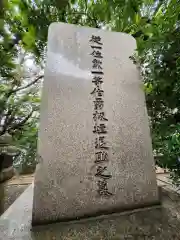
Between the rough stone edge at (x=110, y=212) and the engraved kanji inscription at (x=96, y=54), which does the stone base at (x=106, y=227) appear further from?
the engraved kanji inscription at (x=96, y=54)

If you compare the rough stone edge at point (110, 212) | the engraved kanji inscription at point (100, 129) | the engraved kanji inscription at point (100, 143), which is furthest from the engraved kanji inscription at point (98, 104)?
the rough stone edge at point (110, 212)

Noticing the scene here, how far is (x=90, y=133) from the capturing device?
1718mm

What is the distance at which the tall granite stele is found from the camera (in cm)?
154

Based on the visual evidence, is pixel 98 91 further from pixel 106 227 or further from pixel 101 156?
pixel 106 227

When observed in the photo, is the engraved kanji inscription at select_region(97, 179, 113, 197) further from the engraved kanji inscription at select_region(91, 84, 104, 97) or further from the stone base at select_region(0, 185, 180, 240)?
the engraved kanji inscription at select_region(91, 84, 104, 97)

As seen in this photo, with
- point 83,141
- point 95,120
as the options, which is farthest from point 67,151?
point 95,120

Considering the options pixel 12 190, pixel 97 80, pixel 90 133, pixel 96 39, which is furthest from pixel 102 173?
pixel 12 190

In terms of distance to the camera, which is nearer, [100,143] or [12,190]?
[100,143]

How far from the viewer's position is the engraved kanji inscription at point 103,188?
1623 millimetres

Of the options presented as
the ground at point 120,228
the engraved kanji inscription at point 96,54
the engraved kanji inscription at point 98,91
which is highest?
the engraved kanji inscription at point 96,54

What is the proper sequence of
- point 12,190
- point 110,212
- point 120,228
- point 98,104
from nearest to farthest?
point 120,228, point 110,212, point 98,104, point 12,190

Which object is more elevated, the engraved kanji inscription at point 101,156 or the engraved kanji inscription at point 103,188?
the engraved kanji inscription at point 101,156

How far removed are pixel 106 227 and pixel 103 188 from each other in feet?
1.04

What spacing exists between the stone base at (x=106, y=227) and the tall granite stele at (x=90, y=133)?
7 cm
